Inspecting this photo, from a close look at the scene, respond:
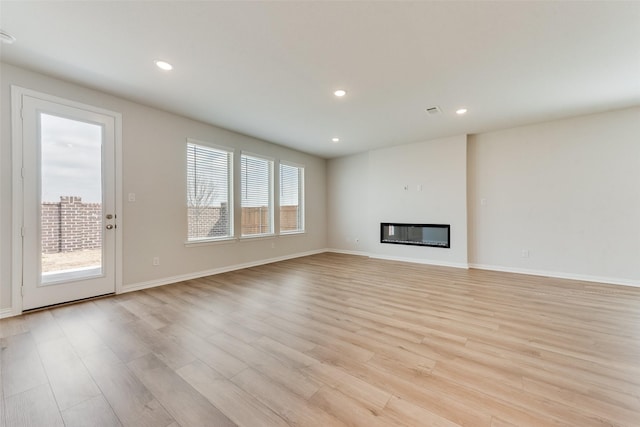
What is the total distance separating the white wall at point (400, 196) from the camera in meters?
5.05

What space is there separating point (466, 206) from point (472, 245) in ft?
2.62

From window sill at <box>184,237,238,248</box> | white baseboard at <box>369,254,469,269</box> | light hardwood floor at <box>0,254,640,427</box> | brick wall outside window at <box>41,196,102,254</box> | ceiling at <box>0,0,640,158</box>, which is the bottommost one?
light hardwood floor at <box>0,254,640,427</box>

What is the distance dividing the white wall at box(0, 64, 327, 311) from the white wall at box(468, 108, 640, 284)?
4967 millimetres

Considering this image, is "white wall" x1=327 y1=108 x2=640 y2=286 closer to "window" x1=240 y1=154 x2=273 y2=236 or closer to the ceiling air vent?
the ceiling air vent

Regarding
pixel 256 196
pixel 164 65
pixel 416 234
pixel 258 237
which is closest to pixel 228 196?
pixel 256 196

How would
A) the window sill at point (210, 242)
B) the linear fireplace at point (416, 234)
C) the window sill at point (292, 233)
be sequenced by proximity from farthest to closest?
the window sill at point (292, 233)
the linear fireplace at point (416, 234)
the window sill at point (210, 242)

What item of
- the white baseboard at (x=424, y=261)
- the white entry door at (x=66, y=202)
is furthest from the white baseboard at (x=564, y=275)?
the white entry door at (x=66, y=202)

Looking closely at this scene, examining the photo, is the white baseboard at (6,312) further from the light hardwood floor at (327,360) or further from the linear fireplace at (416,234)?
the linear fireplace at (416,234)

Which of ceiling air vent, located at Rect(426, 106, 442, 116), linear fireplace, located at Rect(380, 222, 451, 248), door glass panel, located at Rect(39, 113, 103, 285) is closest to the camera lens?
door glass panel, located at Rect(39, 113, 103, 285)

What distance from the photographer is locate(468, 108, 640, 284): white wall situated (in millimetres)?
3771

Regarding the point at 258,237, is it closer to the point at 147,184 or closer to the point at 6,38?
the point at 147,184

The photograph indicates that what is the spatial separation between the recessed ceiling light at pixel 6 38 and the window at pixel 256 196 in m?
3.03

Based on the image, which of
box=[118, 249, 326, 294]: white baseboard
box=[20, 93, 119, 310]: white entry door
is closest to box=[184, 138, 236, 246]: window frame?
box=[118, 249, 326, 294]: white baseboard

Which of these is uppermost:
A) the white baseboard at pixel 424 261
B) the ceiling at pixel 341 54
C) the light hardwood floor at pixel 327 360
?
the ceiling at pixel 341 54
